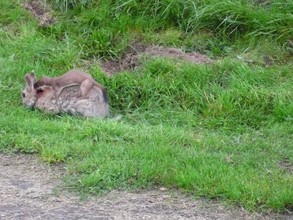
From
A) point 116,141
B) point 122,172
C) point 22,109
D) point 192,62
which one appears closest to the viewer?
point 122,172

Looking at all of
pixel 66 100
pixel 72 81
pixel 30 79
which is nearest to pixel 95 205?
pixel 66 100

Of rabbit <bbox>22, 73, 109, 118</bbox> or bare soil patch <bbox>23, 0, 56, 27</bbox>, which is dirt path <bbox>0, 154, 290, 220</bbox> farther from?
bare soil patch <bbox>23, 0, 56, 27</bbox>

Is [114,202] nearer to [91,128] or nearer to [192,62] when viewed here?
[91,128]

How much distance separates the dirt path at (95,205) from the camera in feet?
20.9

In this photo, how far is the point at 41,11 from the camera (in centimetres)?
1098

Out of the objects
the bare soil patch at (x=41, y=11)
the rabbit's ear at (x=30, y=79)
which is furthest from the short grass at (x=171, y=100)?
the rabbit's ear at (x=30, y=79)

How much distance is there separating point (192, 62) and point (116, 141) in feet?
7.25

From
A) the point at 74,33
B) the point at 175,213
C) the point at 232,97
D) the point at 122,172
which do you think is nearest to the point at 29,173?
the point at 122,172

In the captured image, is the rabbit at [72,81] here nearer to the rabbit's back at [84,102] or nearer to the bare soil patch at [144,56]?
the rabbit's back at [84,102]

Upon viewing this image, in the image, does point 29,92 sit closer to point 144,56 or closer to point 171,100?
point 171,100

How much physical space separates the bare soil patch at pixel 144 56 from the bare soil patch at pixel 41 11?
3.81 feet

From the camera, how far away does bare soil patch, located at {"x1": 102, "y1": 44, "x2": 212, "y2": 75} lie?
32.1 ft

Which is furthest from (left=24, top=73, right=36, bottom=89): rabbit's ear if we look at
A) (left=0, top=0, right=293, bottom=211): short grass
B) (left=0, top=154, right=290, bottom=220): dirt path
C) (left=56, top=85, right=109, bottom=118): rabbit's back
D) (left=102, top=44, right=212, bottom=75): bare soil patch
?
(left=0, top=154, right=290, bottom=220): dirt path

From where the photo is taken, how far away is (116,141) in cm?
782
